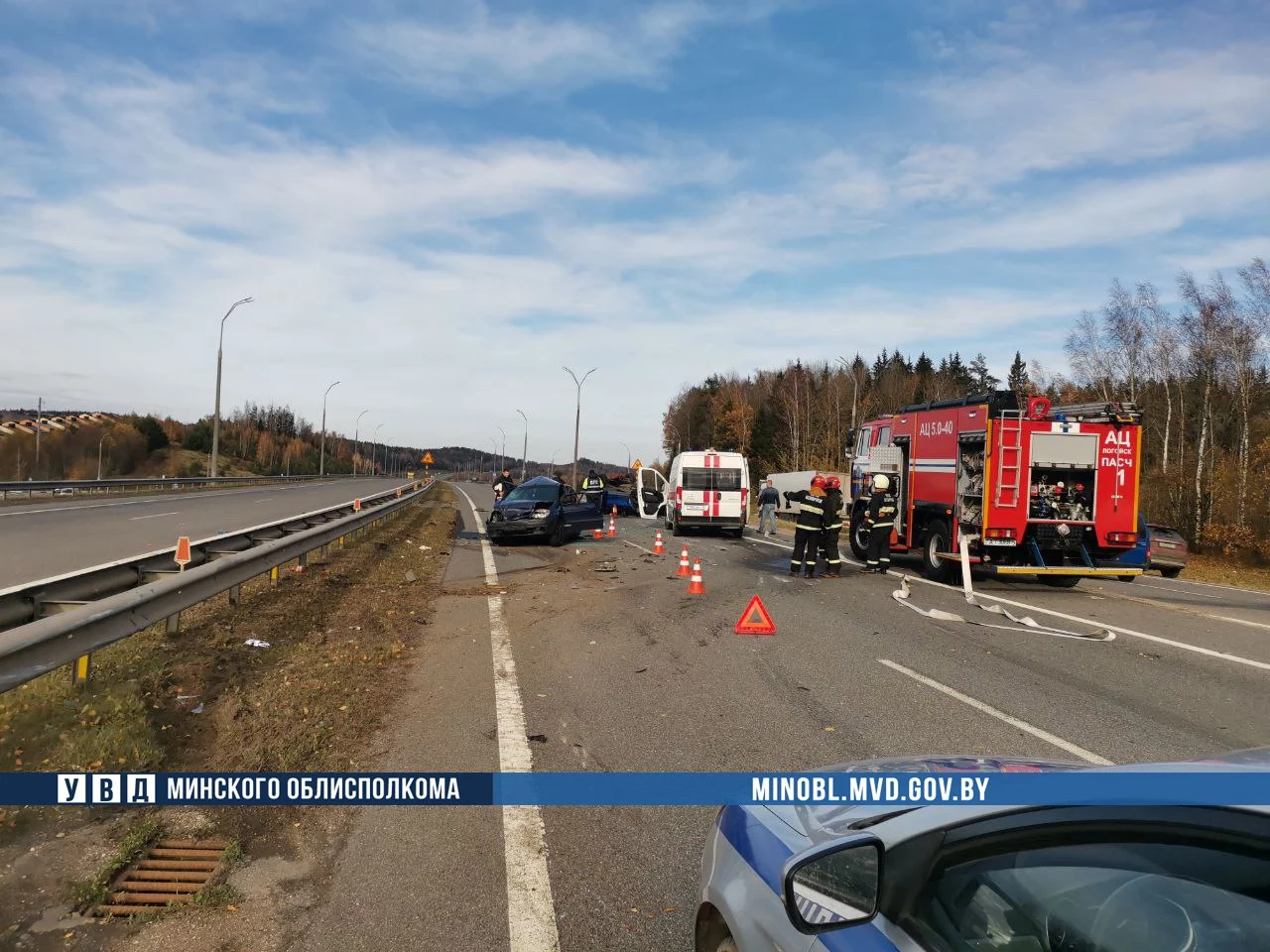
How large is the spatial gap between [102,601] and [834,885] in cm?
543

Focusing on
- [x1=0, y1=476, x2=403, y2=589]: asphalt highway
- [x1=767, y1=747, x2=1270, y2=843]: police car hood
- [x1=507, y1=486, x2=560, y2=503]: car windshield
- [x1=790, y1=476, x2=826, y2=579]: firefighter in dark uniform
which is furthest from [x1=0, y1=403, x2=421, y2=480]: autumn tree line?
[x1=767, y1=747, x2=1270, y2=843]: police car hood

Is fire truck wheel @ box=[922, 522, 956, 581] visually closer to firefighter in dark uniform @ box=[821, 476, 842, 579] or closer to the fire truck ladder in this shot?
the fire truck ladder

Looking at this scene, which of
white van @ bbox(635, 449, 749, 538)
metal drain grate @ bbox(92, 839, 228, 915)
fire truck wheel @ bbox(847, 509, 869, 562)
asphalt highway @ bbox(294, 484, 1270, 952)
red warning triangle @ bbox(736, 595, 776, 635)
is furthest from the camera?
white van @ bbox(635, 449, 749, 538)

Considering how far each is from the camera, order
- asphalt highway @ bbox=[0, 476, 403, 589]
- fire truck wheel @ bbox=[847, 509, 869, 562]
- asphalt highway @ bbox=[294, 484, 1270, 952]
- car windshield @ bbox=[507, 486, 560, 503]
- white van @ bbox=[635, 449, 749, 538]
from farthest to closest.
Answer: white van @ bbox=[635, 449, 749, 538], car windshield @ bbox=[507, 486, 560, 503], fire truck wheel @ bbox=[847, 509, 869, 562], asphalt highway @ bbox=[0, 476, 403, 589], asphalt highway @ bbox=[294, 484, 1270, 952]

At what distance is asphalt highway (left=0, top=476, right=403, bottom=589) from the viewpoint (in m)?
13.8

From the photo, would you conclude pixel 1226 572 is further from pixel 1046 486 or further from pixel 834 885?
pixel 834 885

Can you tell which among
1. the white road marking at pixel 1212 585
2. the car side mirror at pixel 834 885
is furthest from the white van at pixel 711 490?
the car side mirror at pixel 834 885

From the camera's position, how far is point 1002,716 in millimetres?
6660

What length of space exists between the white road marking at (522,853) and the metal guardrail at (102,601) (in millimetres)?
2552

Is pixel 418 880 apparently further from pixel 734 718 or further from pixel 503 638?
pixel 503 638

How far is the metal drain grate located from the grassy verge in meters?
0.77

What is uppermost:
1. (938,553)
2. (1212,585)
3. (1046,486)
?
(1046,486)

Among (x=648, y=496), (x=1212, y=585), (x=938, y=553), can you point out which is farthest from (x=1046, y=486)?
(x=648, y=496)

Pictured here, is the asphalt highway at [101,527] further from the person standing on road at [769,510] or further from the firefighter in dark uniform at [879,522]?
the person standing on road at [769,510]
